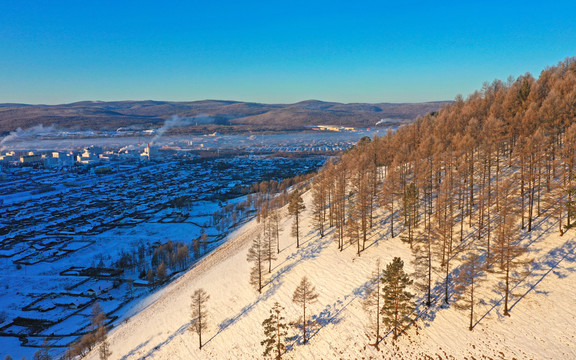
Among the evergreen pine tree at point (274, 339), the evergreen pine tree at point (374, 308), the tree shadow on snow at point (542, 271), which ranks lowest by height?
the evergreen pine tree at point (274, 339)

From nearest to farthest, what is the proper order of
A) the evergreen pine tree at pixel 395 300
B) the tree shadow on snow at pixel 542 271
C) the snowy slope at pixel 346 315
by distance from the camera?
1. the snowy slope at pixel 346 315
2. the evergreen pine tree at pixel 395 300
3. the tree shadow on snow at pixel 542 271

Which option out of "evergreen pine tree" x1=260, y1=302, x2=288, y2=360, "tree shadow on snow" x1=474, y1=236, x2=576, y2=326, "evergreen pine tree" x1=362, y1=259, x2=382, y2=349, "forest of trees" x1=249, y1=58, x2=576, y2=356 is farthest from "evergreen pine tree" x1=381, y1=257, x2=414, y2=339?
"evergreen pine tree" x1=260, y1=302, x2=288, y2=360

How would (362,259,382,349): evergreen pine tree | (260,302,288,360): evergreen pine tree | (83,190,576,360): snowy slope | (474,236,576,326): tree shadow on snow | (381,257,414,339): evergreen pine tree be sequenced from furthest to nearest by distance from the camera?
(260,302,288,360): evergreen pine tree < (474,236,576,326): tree shadow on snow < (362,259,382,349): evergreen pine tree < (381,257,414,339): evergreen pine tree < (83,190,576,360): snowy slope

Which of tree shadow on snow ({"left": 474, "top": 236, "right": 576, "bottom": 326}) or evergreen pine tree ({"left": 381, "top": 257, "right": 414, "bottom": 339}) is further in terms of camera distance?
tree shadow on snow ({"left": 474, "top": 236, "right": 576, "bottom": 326})

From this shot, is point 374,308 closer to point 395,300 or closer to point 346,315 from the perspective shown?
point 346,315

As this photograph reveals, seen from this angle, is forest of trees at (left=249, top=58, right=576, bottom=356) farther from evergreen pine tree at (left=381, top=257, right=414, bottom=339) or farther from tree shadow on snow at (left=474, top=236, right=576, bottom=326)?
tree shadow on snow at (left=474, top=236, right=576, bottom=326)

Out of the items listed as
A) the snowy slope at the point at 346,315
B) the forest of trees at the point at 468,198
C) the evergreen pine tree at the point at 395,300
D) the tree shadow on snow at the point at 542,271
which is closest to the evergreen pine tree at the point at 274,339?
the snowy slope at the point at 346,315

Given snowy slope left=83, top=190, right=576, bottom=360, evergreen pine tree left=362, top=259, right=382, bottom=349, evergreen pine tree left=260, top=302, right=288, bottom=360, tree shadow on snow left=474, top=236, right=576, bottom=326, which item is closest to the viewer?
snowy slope left=83, top=190, right=576, bottom=360

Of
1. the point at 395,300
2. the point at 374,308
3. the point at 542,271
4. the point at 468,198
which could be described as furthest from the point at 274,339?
the point at 468,198

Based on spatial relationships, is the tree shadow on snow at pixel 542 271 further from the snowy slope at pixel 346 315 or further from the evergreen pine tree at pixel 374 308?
the evergreen pine tree at pixel 374 308
